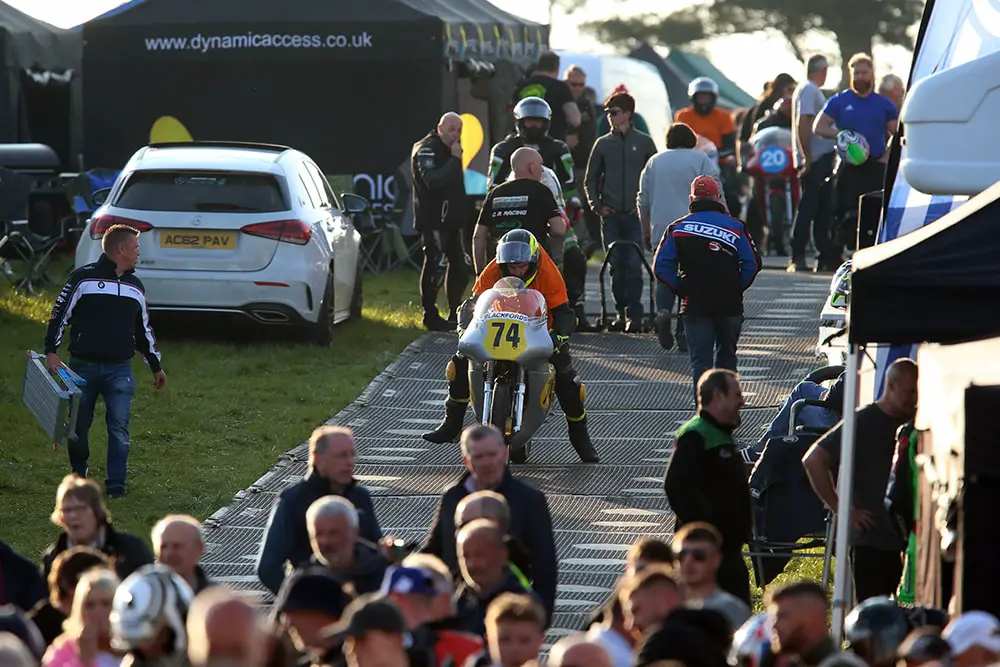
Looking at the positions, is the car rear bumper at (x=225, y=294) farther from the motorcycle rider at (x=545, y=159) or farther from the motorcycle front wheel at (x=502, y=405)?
the motorcycle front wheel at (x=502, y=405)

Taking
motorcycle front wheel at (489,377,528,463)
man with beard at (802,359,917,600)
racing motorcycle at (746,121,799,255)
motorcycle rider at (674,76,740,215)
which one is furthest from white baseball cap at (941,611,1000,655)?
motorcycle rider at (674,76,740,215)

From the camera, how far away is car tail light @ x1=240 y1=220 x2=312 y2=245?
17969 mm

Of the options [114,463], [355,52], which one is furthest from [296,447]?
[355,52]

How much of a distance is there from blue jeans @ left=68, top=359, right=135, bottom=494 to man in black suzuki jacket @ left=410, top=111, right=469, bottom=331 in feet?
21.1

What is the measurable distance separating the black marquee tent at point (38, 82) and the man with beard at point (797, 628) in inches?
824

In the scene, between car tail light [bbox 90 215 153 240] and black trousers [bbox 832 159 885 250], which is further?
black trousers [bbox 832 159 885 250]

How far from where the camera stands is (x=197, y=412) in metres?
16.1

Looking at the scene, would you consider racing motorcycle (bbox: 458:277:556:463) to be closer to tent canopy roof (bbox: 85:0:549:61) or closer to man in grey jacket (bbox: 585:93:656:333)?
man in grey jacket (bbox: 585:93:656:333)

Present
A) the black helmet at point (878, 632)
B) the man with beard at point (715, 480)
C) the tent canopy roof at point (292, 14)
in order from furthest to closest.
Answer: the tent canopy roof at point (292, 14) < the man with beard at point (715, 480) < the black helmet at point (878, 632)

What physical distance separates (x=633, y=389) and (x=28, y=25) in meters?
13.3

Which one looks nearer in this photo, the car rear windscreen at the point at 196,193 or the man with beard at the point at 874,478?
the man with beard at the point at 874,478

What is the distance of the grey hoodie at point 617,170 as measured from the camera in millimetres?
18953

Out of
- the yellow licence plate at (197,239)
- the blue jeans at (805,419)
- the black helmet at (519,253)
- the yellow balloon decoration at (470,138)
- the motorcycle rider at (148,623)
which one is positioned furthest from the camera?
the yellow balloon decoration at (470,138)

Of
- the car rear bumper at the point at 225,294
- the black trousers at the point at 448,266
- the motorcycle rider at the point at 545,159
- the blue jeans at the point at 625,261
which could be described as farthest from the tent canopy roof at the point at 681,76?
the car rear bumper at the point at 225,294
